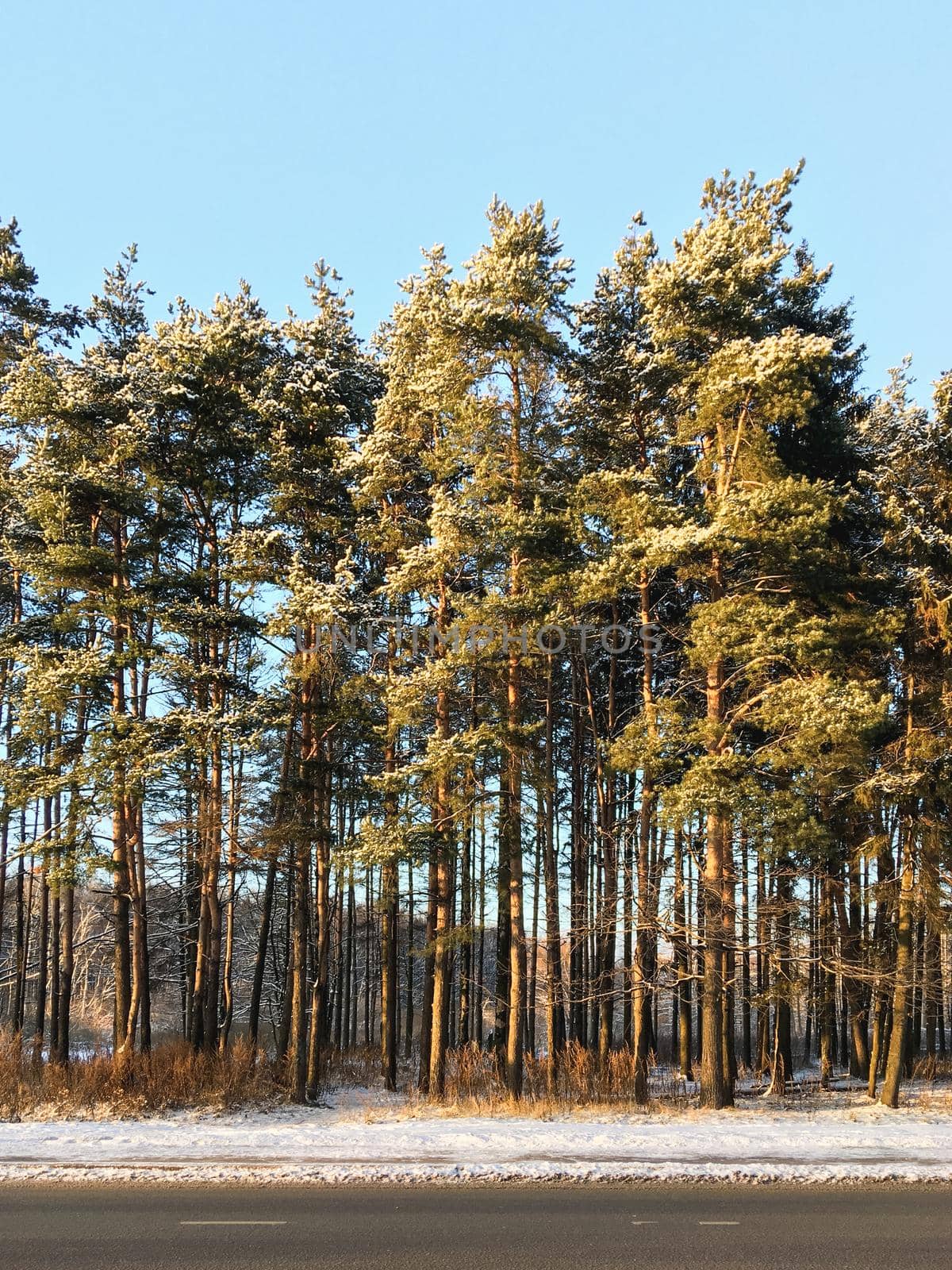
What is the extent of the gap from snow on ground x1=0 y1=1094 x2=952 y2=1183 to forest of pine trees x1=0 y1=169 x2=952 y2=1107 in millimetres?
2292

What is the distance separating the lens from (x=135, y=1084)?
17391mm

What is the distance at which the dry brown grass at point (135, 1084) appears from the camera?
16.3m

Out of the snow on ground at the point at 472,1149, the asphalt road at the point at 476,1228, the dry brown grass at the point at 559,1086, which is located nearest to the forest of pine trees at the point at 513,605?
the dry brown grass at the point at 559,1086

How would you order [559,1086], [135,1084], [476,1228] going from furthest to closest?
[559,1086], [135,1084], [476,1228]

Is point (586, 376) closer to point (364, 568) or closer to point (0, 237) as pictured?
point (364, 568)

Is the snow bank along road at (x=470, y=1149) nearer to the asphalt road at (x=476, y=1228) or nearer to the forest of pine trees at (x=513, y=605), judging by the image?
the asphalt road at (x=476, y=1228)

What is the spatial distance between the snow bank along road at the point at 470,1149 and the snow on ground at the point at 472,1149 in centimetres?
2

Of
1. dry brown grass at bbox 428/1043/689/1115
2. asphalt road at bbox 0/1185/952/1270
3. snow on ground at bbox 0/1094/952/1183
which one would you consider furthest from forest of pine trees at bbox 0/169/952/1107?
asphalt road at bbox 0/1185/952/1270

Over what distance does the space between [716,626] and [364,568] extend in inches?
362

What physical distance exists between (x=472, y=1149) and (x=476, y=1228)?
4472mm

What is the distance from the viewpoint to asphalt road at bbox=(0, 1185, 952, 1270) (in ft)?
24.6

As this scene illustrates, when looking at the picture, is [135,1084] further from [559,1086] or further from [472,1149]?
[559,1086]

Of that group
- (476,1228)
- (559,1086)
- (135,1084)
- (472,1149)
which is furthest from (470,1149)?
(135,1084)

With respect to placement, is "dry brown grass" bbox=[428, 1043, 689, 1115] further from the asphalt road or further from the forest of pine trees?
the asphalt road
